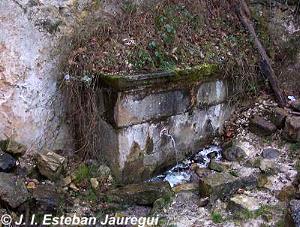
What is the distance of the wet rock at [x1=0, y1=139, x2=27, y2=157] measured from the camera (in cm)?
382

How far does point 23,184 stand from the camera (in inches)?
139

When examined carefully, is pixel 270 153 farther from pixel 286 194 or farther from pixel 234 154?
pixel 286 194

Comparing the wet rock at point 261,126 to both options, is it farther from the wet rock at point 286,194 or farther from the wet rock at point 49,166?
the wet rock at point 49,166

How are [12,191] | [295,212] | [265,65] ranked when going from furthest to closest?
[265,65] < [12,191] < [295,212]

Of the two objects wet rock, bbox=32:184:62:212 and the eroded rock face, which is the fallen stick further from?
wet rock, bbox=32:184:62:212

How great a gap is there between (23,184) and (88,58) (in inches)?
48.4

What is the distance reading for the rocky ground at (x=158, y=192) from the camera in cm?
350

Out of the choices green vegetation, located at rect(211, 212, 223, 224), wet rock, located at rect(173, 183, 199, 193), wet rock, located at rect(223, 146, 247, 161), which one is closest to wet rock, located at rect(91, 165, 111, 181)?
wet rock, located at rect(173, 183, 199, 193)

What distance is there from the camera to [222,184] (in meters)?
3.82

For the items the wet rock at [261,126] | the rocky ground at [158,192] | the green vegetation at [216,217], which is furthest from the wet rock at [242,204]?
the wet rock at [261,126]

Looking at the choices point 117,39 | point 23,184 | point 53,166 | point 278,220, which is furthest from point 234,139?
point 23,184

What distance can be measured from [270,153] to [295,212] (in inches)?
50.1

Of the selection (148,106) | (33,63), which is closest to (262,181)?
(148,106)

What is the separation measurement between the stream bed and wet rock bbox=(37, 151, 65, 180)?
930 mm
